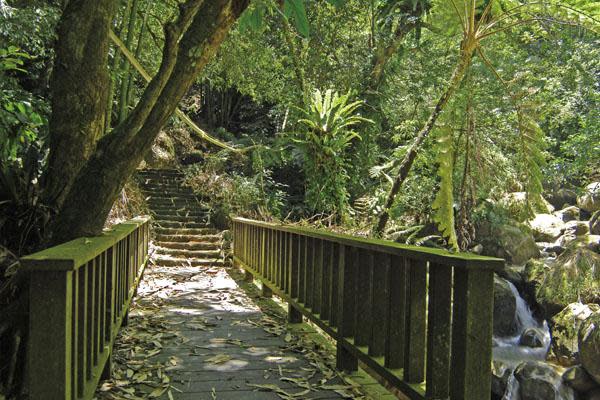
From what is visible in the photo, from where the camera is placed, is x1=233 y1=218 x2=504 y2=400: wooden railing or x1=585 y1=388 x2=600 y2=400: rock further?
x1=585 y1=388 x2=600 y2=400: rock

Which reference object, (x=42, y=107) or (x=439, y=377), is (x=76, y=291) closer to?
(x=439, y=377)

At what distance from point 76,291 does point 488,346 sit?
5.69ft

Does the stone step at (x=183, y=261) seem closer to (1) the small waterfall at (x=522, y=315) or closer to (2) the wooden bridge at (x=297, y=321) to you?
(2) the wooden bridge at (x=297, y=321)

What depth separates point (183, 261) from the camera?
1030 cm

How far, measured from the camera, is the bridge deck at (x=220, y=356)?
3.25m

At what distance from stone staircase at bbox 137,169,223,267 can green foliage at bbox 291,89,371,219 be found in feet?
8.20

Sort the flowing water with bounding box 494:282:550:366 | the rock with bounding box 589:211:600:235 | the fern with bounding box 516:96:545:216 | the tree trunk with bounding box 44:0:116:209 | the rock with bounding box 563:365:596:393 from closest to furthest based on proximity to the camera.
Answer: the tree trunk with bounding box 44:0:116:209 → the fern with bounding box 516:96:545:216 → the rock with bounding box 563:365:596:393 → the flowing water with bounding box 494:282:550:366 → the rock with bounding box 589:211:600:235

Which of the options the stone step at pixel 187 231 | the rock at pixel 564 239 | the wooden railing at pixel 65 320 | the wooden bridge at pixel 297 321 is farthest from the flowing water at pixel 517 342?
the wooden railing at pixel 65 320

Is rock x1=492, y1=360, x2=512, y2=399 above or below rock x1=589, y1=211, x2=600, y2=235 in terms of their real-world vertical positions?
below

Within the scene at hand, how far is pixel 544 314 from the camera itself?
9.83 metres

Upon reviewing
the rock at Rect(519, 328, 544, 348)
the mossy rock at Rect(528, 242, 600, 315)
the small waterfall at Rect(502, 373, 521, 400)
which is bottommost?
the small waterfall at Rect(502, 373, 521, 400)

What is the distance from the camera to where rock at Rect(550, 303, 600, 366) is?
834 cm

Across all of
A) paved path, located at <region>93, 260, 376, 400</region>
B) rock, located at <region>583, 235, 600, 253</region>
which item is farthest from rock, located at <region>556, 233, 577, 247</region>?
paved path, located at <region>93, 260, 376, 400</region>

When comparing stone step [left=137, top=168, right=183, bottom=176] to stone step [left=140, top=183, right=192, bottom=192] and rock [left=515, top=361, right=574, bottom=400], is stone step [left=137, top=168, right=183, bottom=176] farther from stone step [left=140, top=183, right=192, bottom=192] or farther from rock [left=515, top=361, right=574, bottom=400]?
rock [left=515, top=361, right=574, bottom=400]
